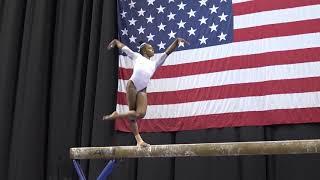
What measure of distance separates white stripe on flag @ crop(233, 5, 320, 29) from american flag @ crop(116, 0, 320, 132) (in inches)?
0.5

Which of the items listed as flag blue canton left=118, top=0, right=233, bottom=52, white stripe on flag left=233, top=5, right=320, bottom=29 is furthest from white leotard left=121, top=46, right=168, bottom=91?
white stripe on flag left=233, top=5, right=320, bottom=29

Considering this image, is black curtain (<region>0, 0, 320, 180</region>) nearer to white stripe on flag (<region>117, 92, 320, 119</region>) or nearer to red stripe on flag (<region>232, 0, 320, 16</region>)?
white stripe on flag (<region>117, 92, 320, 119</region>)

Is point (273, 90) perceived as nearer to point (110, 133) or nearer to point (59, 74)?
point (110, 133)

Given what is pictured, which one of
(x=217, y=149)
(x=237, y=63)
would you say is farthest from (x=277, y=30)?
(x=217, y=149)

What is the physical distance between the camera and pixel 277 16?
5.99m

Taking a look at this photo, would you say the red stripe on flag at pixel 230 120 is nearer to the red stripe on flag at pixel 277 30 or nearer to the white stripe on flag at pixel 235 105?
the white stripe on flag at pixel 235 105

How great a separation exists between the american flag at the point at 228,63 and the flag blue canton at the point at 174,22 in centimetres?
1

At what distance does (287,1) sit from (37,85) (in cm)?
395

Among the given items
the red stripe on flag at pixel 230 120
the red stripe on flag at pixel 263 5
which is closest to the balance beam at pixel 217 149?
the red stripe on flag at pixel 230 120

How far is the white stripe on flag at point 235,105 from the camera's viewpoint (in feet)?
18.6

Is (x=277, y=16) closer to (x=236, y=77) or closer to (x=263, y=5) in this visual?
(x=263, y=5)

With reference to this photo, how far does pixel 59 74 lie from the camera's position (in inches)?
296

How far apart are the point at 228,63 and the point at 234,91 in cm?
38

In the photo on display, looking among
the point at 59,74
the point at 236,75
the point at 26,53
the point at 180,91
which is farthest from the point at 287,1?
the point at 26,53
